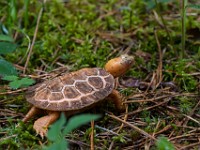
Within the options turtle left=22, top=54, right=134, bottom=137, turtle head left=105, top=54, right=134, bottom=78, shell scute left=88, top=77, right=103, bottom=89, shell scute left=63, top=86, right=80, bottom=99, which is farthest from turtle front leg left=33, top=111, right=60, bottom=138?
turtle head left=105, top=54, right=134, bottom=78

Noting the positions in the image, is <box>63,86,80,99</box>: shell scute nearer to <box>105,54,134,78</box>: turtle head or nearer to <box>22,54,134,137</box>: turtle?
<box>22,54,134,137</box>: turtle

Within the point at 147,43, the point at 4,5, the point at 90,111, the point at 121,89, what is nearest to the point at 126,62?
the point at 121,89

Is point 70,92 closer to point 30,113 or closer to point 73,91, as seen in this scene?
point 73,91

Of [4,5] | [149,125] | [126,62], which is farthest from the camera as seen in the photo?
[4,5]

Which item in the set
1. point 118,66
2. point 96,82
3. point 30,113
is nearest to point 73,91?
point 96,82

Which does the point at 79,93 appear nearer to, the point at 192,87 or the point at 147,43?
the point at 192,87

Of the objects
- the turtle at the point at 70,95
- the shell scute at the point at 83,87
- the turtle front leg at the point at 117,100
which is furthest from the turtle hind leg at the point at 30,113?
the turtle front leg at the point at 117,100

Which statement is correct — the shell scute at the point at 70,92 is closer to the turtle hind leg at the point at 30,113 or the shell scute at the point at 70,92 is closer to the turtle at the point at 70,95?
the turtle at the point at 70,95
